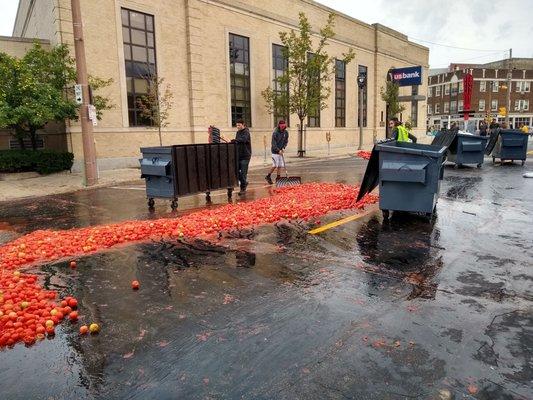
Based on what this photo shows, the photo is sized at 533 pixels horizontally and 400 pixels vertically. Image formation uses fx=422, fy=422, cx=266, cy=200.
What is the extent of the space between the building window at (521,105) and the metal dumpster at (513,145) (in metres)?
75.8

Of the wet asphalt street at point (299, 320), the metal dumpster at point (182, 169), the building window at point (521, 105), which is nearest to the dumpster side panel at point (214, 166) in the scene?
the metal dumpster at point (182, 169)

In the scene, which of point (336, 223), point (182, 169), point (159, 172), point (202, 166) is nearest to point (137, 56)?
point (202, 166)

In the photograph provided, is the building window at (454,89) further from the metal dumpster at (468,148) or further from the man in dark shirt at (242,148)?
the man in dark shirt at (242,148)

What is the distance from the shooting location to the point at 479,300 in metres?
4.31

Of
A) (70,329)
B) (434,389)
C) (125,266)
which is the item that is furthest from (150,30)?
(434,389)

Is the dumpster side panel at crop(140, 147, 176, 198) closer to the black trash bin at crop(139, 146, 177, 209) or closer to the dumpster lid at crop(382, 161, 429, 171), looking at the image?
the black trash bin at crop(139, 146, 177, 209)

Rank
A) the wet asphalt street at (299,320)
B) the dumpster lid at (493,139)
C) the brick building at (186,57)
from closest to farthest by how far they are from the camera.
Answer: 1. the wet asphalt street at (299,320)
2. the dumpster lid at (493,139)
3. the brick building at (186,57)

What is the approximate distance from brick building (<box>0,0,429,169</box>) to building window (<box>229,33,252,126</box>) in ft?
0.21

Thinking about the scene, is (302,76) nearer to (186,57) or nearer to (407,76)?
(186,57)

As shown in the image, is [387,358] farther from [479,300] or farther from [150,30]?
[150,30]

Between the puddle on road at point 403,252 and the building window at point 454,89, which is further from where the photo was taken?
the building window at point 454,89

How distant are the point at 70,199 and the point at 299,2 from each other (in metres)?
Result: 25.5

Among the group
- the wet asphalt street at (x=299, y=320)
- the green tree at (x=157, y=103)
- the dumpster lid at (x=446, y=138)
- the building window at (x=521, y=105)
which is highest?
the building window at (x=521, y=105)

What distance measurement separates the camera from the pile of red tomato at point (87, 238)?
13.0 ft
